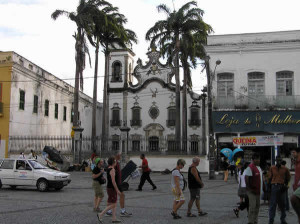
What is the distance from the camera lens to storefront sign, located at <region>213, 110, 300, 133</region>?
26688mm

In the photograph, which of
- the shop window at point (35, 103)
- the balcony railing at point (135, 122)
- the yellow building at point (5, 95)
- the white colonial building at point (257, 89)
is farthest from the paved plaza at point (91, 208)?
the balcony railing at point (135, 122)

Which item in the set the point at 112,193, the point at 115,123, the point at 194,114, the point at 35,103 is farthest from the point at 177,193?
the point at 115,123

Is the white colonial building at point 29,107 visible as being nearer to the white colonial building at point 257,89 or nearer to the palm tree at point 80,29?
the palm tree at point 80,29

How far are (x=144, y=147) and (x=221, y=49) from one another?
9506 mm

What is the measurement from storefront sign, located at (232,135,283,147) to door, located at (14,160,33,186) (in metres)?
15.4

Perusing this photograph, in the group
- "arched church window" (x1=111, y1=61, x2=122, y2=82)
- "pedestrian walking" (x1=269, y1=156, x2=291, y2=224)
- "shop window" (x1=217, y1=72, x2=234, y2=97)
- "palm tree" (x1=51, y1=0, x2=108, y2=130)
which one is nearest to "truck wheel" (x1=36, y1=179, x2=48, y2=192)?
"pedestrian walking" (x1=269, y1=156, x2=291, y2=224)

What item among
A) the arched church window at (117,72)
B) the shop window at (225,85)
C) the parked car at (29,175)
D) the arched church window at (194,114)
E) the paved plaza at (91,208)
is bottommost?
the paved plaza at (91,208)

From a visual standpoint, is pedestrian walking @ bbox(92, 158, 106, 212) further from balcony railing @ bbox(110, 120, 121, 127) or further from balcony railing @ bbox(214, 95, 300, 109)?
balcony railing @ bbox(110, 120, 121, 127)

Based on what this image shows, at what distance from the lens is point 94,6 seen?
97.9 feet

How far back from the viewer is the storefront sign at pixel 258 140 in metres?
25.8

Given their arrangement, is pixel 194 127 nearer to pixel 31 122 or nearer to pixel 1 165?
pixel 31 122

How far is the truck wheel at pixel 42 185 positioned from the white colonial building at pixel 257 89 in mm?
15307

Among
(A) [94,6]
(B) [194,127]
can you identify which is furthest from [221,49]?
(B) [194,127]

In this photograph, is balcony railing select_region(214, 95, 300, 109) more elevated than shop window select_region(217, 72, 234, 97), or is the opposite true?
shop window select_region(217, 72, 234, 97)
